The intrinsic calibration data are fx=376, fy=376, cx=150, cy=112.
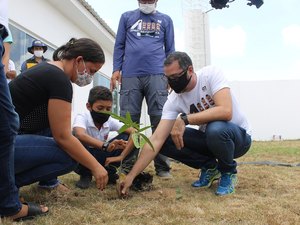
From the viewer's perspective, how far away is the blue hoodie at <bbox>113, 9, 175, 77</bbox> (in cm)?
334

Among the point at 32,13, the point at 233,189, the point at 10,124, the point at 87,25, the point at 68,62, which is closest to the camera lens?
the point at 10,124

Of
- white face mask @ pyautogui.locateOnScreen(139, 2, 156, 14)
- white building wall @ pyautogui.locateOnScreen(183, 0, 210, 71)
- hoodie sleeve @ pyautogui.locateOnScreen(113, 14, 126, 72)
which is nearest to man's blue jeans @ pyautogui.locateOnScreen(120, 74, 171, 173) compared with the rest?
hoodie sleeve @ pyautogui.locateOnScreen(113, 14, 126, 72)

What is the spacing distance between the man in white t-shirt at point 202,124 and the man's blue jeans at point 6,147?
782mm

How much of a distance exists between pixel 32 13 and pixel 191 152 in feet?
12.2

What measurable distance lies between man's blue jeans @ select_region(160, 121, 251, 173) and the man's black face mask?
0.31m

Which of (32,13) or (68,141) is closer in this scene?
(68,141)

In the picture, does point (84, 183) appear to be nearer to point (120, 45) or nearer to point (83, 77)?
point (83, 77)

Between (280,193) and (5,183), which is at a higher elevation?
(5,183)

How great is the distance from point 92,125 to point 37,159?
0.88 meters

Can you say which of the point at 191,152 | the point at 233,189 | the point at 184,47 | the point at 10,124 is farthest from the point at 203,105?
the point at 184,47

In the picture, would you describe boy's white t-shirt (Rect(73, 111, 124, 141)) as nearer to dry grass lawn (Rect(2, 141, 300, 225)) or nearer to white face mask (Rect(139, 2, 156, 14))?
dry grass lawn (Rect(2, 141, 300, 225))

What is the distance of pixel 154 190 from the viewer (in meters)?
2.55

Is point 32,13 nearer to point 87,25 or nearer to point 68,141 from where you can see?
point 87,25

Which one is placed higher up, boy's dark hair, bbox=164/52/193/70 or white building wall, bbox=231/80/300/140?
boy's dark hair, bbox=164/52/193/70
